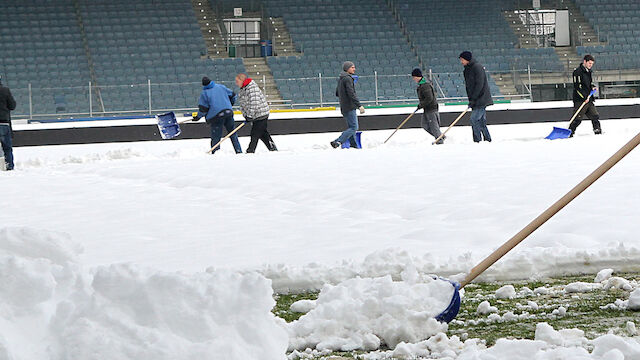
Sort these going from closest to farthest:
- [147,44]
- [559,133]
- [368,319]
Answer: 1. [368,319]
2. [559,133]
3. [147,44]

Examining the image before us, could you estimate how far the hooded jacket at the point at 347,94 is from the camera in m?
14.4

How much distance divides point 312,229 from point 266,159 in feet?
18.8

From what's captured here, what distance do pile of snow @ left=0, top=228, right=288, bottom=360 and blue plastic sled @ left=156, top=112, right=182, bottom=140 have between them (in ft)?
45.9

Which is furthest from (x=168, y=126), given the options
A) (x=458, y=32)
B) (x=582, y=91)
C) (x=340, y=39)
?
(x=458, y=32)

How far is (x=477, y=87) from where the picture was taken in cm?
1388

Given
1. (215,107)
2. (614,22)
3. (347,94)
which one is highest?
(614,22)

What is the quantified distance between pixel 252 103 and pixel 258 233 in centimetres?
850

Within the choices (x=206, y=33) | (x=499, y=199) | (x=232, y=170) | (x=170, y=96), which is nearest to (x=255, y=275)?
(x=499, y=199)

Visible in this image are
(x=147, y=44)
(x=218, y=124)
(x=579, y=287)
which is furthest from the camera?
(x=147, y=44)

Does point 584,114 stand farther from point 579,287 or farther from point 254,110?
point 579,287

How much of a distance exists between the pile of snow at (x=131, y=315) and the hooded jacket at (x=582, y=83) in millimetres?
13865

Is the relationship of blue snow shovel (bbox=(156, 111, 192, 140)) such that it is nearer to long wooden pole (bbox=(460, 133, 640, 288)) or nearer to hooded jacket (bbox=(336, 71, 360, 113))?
hooded jacket (bbox=(336, 71, 360, 113))

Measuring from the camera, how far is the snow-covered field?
2254mm

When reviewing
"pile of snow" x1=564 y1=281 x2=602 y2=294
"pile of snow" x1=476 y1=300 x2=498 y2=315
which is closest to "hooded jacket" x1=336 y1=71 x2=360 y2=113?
"pile of snow" x1=564 y1=281 x2=602 y2=294
